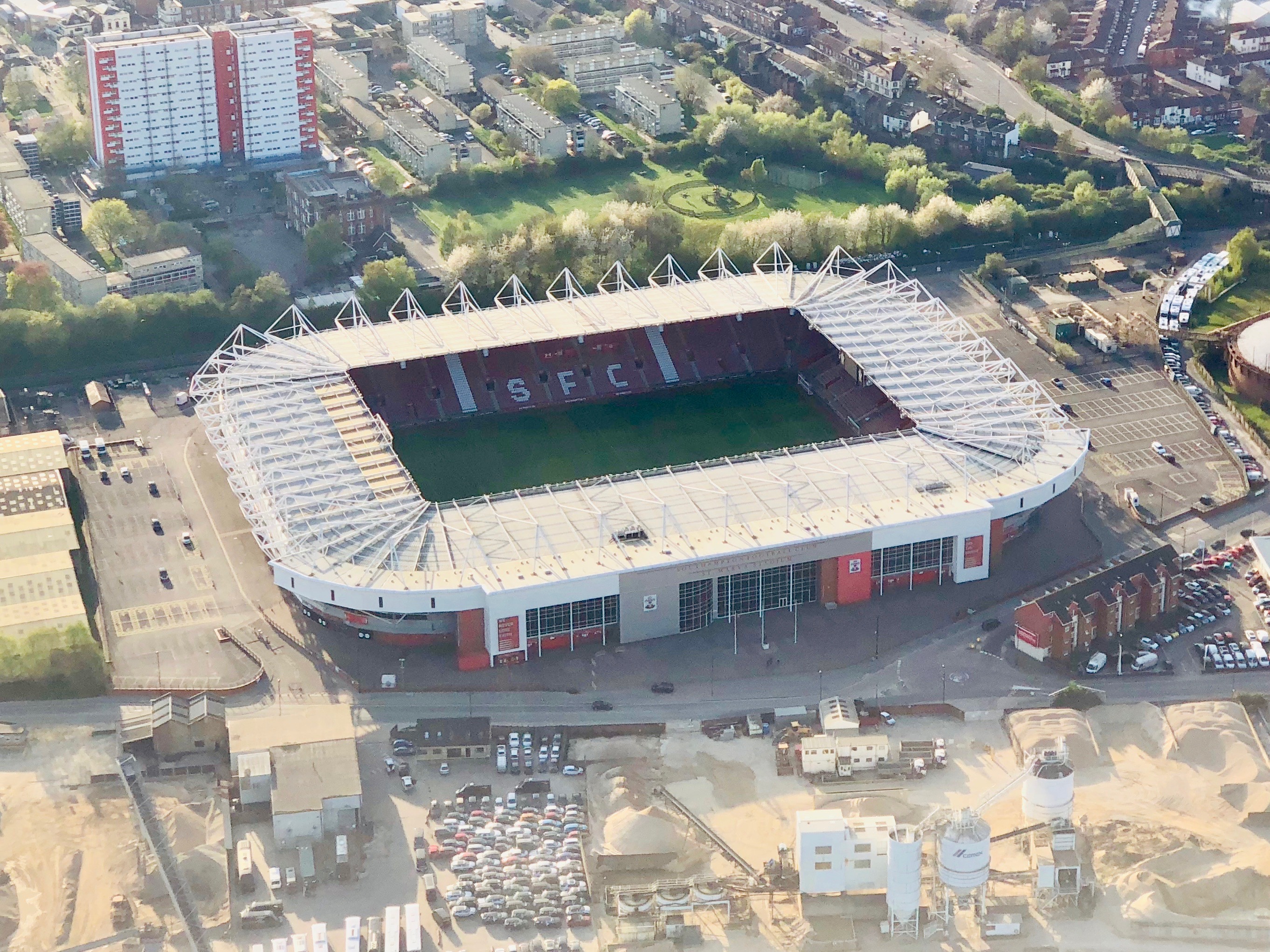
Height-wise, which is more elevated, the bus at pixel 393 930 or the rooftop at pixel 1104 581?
the rooftop at pixel 1104 581

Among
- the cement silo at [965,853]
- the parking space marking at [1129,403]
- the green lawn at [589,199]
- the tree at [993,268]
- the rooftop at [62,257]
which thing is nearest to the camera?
the cement silo at [965,853]

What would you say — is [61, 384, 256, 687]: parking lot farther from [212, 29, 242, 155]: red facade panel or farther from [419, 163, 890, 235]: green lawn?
[212, 29, 242, 155]: red facade panel

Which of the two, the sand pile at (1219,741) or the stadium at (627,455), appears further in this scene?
the stadium at (627,455)

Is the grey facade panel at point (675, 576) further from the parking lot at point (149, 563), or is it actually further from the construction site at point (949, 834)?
the parking lot at point (149, 563)

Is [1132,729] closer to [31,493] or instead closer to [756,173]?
[31,493]

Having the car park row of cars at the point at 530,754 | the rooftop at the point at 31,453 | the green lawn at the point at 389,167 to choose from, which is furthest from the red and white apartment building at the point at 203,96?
the car park row of cars at the point at 530,754

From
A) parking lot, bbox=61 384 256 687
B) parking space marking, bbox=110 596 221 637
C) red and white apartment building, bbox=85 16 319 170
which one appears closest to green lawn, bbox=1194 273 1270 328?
parking lot, bbox=61 384 256 687

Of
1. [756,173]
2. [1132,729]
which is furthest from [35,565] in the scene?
[756,173]
